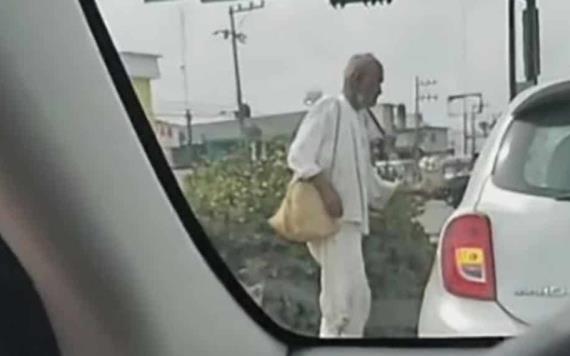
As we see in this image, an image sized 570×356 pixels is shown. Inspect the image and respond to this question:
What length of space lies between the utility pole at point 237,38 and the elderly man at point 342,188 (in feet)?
0.30

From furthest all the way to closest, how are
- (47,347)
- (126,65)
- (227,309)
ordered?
(227,309) < (126,65) < (47,347)

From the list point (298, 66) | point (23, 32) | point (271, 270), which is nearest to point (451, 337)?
point (271, 270)

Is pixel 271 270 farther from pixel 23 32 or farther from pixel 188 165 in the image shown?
pixel 23 32

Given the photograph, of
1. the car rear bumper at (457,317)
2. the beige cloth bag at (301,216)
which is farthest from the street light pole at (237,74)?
the car rear bumper at (457,317)

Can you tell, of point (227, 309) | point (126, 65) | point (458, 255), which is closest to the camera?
point (126, 65)

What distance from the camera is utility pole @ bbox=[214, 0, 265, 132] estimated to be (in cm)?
162

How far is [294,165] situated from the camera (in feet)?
5.58

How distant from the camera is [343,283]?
1741 millimetres

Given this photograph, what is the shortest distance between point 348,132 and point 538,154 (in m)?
0.27

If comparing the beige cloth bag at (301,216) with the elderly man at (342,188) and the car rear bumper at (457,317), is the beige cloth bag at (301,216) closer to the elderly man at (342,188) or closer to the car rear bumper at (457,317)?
the elderly man at (342,188)

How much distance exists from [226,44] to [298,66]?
4.1 inches

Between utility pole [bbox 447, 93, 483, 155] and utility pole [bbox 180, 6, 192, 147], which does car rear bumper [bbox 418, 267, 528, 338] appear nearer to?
utility pole [bbox 447, 93, 483, 155]

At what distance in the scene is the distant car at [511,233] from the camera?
1.64 metres

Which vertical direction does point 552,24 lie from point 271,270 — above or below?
above
